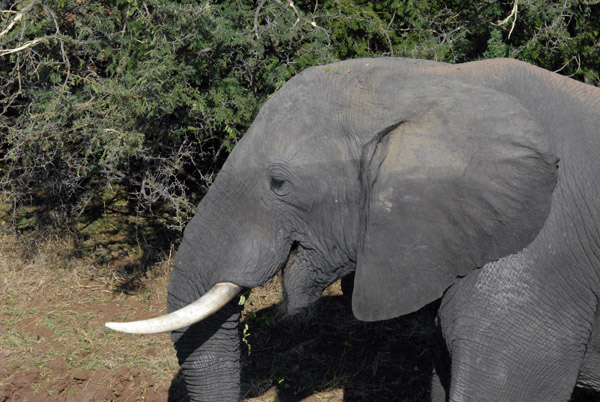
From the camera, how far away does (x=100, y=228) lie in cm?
725

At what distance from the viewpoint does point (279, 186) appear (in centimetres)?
328

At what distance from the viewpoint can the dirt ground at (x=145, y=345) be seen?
5066 millimetres

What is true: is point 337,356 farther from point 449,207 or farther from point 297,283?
point 449,207

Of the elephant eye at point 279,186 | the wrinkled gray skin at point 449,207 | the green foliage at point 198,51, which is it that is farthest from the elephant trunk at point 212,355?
the green foliage at point 198,51

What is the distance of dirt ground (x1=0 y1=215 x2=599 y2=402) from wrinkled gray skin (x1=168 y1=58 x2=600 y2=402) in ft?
4.31

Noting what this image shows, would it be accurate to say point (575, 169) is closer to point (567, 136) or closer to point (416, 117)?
point (567, 136)

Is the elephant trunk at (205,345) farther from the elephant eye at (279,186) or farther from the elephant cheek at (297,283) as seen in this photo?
the elephant eye at (279,186)

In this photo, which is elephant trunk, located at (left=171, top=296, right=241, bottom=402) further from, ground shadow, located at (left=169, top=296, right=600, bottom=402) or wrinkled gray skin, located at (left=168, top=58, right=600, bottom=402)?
ground shadow, located at (left=169, top=296, right=600, bottom=402)

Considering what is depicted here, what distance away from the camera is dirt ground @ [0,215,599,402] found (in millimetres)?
5066

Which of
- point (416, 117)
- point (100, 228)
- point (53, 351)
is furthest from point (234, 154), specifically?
point (100, 228)

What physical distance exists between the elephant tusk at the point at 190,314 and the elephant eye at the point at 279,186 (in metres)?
0.44

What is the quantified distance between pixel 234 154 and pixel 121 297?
3.25m

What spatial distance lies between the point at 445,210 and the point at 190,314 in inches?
44.1

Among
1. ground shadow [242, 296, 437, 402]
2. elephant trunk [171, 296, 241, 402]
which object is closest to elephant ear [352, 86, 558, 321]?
elephant trunk [171, 296, 241, 402]
